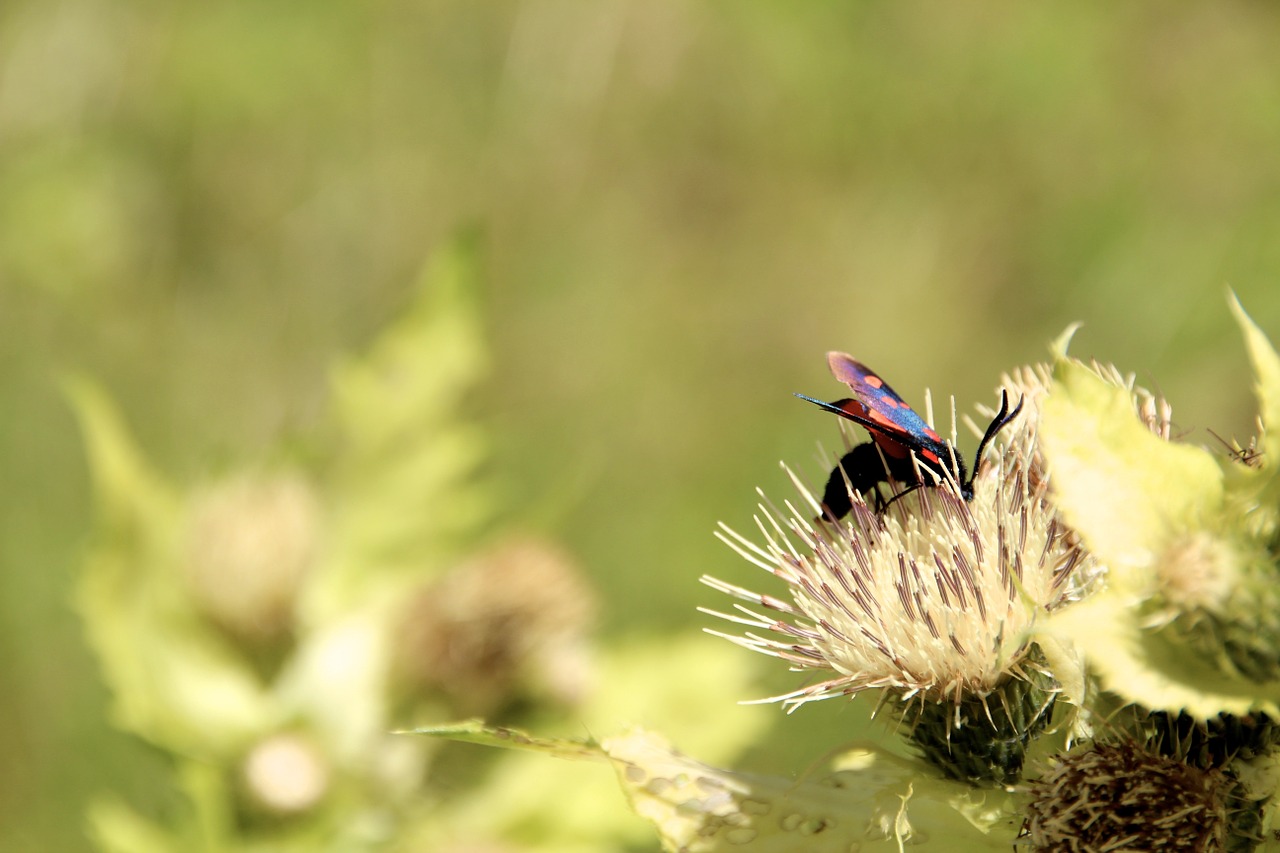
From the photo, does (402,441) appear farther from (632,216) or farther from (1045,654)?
(632,216)

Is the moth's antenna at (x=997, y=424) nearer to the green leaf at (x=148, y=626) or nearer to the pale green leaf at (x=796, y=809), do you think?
the pale green leaf at (x=796, y=809)

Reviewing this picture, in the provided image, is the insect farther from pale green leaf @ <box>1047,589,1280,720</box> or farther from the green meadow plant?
pale green leaf @ <box>1047,589,1280,720</box>

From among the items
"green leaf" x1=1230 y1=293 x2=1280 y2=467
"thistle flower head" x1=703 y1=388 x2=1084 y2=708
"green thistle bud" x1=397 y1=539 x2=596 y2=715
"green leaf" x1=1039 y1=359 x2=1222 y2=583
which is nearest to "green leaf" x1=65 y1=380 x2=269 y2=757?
"green thistle bud" x1=397 y1=539 x2=596 y2=715

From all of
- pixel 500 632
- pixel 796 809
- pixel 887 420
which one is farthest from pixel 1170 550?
pixel 500 632

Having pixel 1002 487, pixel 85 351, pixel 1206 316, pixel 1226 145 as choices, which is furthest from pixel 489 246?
pixel 1002 487

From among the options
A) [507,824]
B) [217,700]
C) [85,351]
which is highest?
[85,351]

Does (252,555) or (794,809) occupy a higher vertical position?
(252,555)

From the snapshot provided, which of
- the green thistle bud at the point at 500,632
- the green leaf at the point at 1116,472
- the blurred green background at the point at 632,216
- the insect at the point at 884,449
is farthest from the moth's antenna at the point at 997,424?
the blurred green background at the point at 632,216

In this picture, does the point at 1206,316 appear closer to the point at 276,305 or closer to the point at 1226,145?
the point at 1226,145
